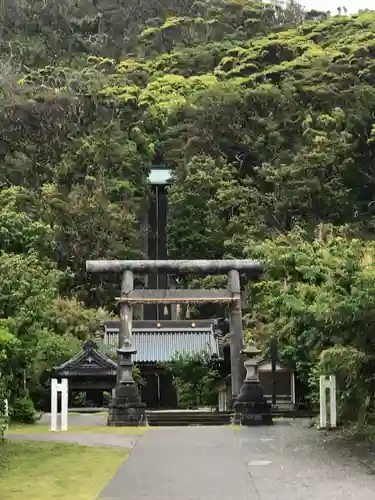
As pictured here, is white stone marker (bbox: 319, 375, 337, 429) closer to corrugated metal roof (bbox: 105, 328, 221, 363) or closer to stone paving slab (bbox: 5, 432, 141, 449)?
stone paving slab (bbox: 5, 432, 141, 449)

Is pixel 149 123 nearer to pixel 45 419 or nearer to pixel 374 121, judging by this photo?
pixel 374 121

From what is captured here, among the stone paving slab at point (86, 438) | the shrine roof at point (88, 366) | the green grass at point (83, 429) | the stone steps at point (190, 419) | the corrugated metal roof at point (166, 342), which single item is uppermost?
the corrugated metal roof at point (166, 342)

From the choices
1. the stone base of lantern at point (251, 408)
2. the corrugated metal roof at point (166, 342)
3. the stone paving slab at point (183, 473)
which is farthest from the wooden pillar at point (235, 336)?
the stone paving slab at point (183, 473)

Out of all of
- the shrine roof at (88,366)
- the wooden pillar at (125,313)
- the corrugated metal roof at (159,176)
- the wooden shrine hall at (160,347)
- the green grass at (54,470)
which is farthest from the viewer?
the corrugated metal roof at (159,176)

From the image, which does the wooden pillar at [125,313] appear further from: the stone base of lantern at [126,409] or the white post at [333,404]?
the white post at [333,404]

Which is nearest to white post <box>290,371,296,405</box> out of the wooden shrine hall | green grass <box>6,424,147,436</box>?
the wooden shrine hall

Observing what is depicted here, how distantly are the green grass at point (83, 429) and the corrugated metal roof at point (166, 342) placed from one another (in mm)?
9960

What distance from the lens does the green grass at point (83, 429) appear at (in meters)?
15.6

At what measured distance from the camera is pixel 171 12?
216 feet

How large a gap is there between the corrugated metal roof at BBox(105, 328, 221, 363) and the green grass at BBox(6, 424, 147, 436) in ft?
32.7

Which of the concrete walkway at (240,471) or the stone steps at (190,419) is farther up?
the concrete walkway at (240,471)

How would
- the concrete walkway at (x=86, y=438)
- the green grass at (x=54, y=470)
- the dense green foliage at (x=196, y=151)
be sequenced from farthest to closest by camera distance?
1. the dense green foliage at (x=196, y=151)
2. the concrete walkway at (x=86, y=438)
3. the green grass at (x=54, y=470)

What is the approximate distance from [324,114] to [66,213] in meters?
16.9

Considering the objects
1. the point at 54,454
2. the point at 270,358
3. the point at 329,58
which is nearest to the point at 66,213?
the point at 270,358
